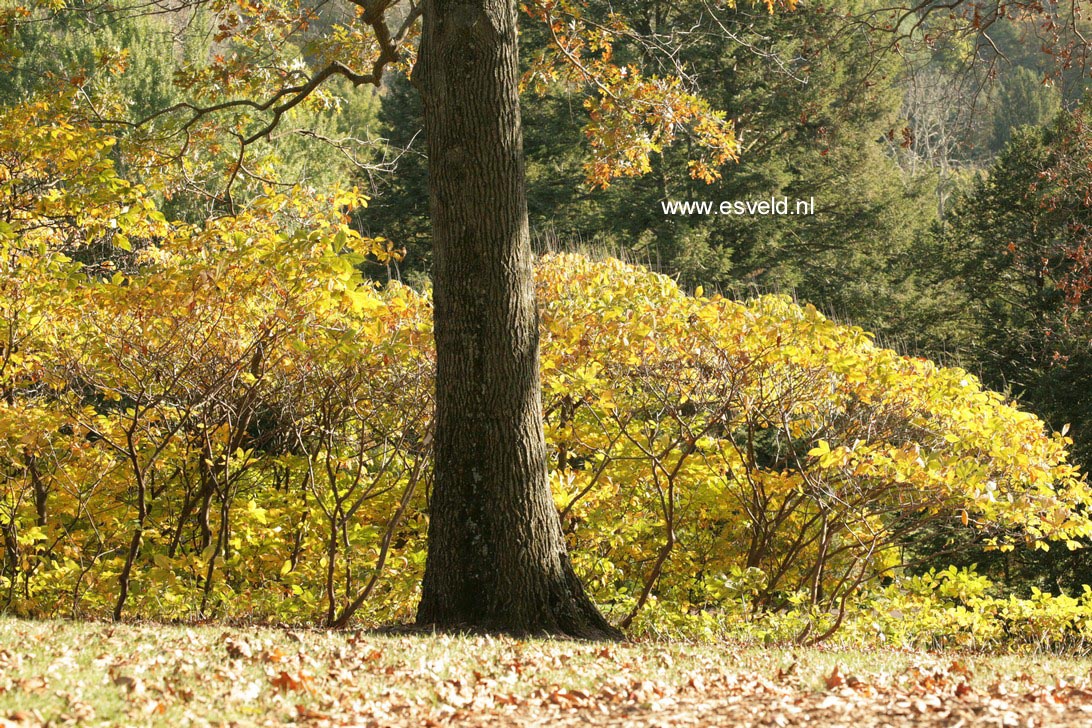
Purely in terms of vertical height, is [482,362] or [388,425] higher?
[482,362]

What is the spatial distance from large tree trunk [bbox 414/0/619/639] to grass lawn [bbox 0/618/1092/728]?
49 centimetres

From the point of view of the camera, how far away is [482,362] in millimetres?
4812

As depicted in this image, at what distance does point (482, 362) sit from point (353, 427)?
273cm

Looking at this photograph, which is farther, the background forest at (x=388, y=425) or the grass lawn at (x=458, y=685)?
the background forest at (x=388, y=425)

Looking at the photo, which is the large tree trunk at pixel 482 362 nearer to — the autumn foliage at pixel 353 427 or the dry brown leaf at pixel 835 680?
the autumn foliage at pixel 353 427

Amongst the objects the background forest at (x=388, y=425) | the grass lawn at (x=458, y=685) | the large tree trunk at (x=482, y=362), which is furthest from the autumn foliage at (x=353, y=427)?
the grass lawn at (x=458, y=685)

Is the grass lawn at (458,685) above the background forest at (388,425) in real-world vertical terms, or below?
below

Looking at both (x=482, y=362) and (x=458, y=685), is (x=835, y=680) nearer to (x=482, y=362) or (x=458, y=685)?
(x=458, y=685)

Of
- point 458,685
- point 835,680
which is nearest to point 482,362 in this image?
point 458,685

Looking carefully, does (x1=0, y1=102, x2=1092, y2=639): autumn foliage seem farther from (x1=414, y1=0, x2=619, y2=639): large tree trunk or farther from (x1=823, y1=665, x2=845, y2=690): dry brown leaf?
(x1=823, y1=665, x2=845, y2=690): dry brown leaf

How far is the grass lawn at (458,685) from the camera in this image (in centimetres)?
285

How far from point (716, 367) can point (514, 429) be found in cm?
177

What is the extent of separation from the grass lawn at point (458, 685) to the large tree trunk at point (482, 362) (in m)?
0.49

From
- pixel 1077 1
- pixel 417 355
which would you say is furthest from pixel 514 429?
pixel 1077 1
